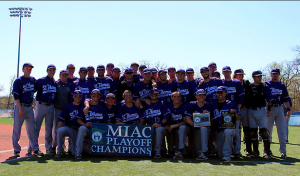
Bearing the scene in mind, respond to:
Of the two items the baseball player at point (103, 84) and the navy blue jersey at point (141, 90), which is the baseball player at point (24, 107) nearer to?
the baseball player at point (103, 84)

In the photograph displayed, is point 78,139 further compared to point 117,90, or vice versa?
point 117,90

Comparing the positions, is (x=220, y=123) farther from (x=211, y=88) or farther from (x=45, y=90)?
(x=45, y=90)

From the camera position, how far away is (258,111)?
6812 millimetres

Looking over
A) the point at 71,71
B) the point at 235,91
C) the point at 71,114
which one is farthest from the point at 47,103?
the point at 235,91

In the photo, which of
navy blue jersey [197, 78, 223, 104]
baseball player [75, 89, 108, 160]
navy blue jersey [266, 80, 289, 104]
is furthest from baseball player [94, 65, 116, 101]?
navy blue jersey [266, 80, 289, 104]

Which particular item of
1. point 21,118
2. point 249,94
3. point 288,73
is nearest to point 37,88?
point 21,118

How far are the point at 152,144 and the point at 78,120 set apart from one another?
6.63ft

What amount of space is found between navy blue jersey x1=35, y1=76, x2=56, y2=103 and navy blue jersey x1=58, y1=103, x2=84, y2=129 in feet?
2.01

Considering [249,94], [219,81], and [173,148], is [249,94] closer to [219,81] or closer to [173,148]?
[219,81]

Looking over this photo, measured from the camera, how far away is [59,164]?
5602 millimetres

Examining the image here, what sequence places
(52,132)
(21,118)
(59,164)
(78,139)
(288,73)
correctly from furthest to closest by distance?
(288,73) → (52,132) → (21,118) → (78,139) → (59,164)

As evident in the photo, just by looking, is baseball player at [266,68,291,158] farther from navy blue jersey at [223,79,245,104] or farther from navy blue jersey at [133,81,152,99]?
navy blue jersey at [133,81,152,99]

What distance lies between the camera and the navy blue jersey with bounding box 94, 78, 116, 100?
7441mm

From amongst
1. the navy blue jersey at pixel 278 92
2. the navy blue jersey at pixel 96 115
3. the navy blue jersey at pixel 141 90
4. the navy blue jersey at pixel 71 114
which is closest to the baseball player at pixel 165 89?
the navy blue jersey at pixel 141 90
